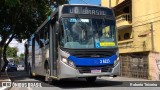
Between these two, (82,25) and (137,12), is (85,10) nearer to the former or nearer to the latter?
(82,25)

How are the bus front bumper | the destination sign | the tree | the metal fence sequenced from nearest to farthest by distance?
the bus front bumper < the destination sign < the tree < the metal fence

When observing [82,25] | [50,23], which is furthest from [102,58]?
[50,23]

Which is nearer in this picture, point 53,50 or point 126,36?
point 53,50

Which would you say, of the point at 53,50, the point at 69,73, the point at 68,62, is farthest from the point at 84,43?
the point at 53,50

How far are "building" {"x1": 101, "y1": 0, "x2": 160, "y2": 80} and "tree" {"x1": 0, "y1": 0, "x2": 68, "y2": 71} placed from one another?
26.2ft

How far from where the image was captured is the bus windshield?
50.5ft

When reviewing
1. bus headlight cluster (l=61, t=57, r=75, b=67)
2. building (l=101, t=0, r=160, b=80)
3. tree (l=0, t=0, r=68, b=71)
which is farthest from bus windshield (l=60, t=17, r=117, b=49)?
building (l=101, t=0, r=160, b=80)

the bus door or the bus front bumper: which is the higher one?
the bus door

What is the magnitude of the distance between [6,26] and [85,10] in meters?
19.1

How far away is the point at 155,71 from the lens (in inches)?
1021

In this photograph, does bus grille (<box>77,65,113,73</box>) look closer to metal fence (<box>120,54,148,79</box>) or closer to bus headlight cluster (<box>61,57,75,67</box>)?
bus headlight cluster (<box>61,57,75,67</box>)

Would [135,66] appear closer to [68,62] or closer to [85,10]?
[85,10]

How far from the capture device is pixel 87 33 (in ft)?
51.3

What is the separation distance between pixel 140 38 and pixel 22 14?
11375 millimetres
